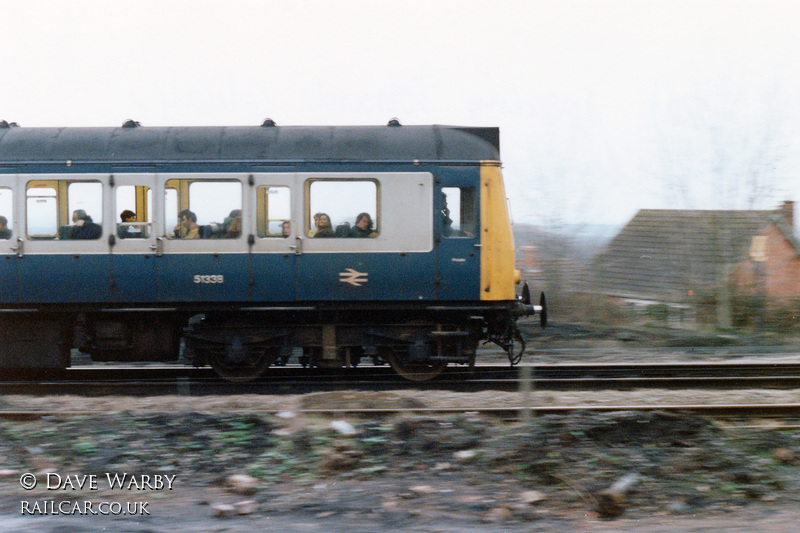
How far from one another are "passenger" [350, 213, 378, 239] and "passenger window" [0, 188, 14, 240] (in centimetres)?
455

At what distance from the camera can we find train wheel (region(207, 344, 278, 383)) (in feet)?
31.2

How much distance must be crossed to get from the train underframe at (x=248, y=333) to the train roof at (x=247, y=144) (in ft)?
6.83

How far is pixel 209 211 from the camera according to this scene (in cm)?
909

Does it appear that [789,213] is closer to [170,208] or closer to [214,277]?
[214,277]

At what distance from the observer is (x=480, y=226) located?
30.2ft

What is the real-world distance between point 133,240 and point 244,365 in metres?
2.27

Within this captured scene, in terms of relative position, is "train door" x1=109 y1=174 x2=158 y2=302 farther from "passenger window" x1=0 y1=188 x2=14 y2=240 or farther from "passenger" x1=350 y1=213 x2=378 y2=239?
"passenger" x1=350 y1=213 x2=378 y2=239

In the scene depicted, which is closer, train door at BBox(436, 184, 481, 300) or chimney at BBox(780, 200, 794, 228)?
train door at BBox(436, 184, 481, 300)

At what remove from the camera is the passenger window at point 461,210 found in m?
9.22

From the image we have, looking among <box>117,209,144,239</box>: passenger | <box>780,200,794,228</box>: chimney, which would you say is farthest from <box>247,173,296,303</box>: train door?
<box>780,200,794,228</box>: chimney

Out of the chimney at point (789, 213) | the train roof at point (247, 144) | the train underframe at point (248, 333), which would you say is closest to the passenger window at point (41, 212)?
the train roof at point (247, 144)

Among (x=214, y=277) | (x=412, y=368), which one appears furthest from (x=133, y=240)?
(x=412, y=368)

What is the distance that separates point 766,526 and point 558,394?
176 inches

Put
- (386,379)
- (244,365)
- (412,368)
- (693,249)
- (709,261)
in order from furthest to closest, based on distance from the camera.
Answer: (693,249) → (709,261) → (386,379) → (412,368) → (244,365)
